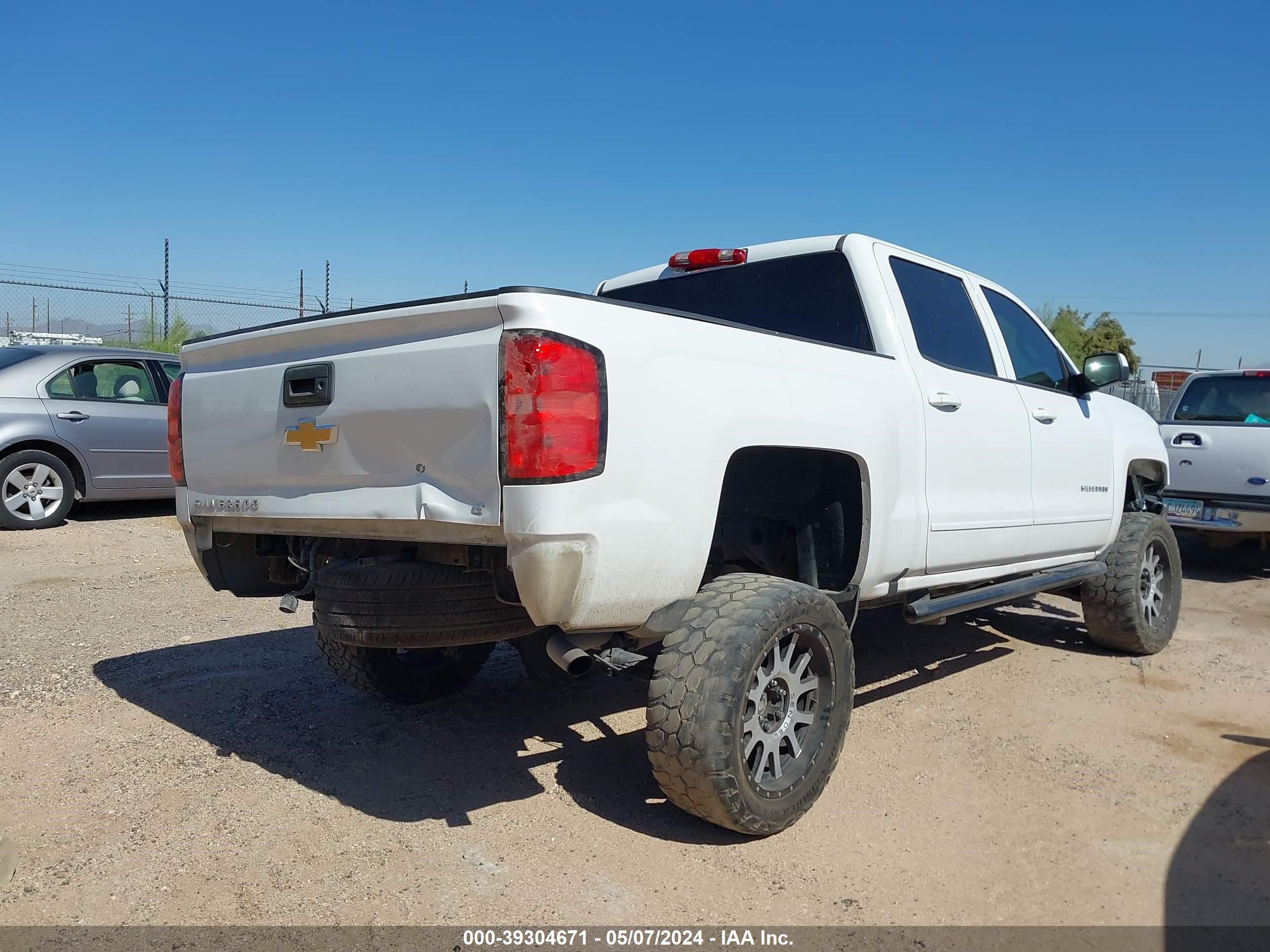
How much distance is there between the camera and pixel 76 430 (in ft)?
29.6

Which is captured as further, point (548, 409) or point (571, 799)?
point (571, 799)

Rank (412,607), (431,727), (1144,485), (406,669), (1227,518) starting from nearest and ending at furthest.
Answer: (412,607)
(431,727)
(406,669)
(1144,485)
(1227,518)

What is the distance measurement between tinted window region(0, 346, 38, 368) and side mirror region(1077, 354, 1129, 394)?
883 cm

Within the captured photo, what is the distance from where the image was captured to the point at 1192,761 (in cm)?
409

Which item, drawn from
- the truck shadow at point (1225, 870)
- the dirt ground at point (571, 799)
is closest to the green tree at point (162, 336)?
the dirt ground at point (571, 799)

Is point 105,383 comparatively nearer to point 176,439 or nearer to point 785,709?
point 176,439

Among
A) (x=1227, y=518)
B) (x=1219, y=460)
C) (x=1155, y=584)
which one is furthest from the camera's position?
(x=1219, y=460)

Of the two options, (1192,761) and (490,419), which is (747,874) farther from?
(1192,761)

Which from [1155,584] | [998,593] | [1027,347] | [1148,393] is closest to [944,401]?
[998,593]

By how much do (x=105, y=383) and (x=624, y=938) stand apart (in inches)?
344

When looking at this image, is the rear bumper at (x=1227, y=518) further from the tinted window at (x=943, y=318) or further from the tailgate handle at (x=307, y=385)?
the tailgate handle at (x=307, y=385)

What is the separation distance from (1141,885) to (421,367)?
8.84 ft

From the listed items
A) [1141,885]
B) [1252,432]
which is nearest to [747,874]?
[1141,885]

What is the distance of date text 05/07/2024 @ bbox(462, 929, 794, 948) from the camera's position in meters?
2.61
